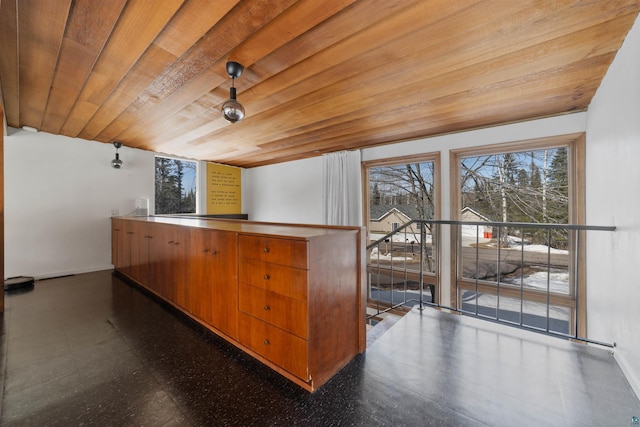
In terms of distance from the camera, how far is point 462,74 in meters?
1.89

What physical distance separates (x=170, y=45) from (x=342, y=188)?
2996 millimetres

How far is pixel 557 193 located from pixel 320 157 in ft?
10.9

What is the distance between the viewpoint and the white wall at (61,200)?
11.2ft

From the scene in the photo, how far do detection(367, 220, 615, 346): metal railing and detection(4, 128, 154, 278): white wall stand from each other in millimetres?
4292

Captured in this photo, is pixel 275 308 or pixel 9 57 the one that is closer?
pixel 275 308

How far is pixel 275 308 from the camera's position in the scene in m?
1.56

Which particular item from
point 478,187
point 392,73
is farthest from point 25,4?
point 478,187

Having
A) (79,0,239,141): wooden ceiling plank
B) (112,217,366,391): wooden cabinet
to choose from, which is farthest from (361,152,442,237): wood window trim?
(79,0,239,141): wooden ceiling plank

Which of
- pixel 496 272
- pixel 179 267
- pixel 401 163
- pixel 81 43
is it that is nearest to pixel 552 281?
pixel 496 272

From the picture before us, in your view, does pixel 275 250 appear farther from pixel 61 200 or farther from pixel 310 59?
pixel 61 200

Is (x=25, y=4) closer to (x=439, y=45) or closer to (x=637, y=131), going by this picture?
(x=439, y=45)

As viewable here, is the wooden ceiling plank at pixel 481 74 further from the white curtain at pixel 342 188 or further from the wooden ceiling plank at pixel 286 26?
the white curtain at pixel 342 188

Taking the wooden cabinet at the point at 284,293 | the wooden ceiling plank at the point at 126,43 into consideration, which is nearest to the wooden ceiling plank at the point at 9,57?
the wooden ceiling plank at the point at 126,43

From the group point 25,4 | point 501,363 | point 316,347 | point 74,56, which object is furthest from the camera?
point 74,56
